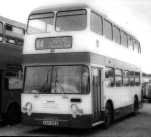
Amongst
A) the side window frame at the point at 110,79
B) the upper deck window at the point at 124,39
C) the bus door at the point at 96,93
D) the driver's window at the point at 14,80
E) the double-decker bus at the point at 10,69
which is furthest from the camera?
the upper deck window at the point at 124,39

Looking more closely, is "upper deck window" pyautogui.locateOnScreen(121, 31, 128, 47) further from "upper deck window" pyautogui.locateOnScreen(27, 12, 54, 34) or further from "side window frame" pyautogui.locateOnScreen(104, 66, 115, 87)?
"upper deck window" pyautogui.locateOnScreen(27, 12, 54, 34)

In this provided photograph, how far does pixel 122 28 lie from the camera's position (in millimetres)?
18516

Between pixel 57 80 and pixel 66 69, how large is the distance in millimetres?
463

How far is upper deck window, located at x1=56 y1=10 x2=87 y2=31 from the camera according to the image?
13547 mm

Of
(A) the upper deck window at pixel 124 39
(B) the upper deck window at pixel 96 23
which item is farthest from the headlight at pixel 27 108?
(A) the upper deck window at pixel 124 39

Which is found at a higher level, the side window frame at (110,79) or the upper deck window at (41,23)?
the upper deck window at (41,23)

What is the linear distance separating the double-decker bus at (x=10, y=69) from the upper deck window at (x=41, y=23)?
160cm

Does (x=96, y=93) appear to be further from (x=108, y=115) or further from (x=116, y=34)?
(x=116, y=34)

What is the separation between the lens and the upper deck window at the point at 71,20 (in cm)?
1355

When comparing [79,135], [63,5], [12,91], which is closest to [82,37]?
[63,5]

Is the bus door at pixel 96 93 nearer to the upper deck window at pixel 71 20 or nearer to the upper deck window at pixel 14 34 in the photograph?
the upper deck window at pixel 71 20

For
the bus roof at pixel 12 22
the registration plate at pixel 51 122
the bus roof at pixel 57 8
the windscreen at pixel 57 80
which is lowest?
the registration plate at pixel 51 122

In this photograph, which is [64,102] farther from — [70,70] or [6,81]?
[6,81]

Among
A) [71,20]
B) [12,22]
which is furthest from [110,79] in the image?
[12,22]
